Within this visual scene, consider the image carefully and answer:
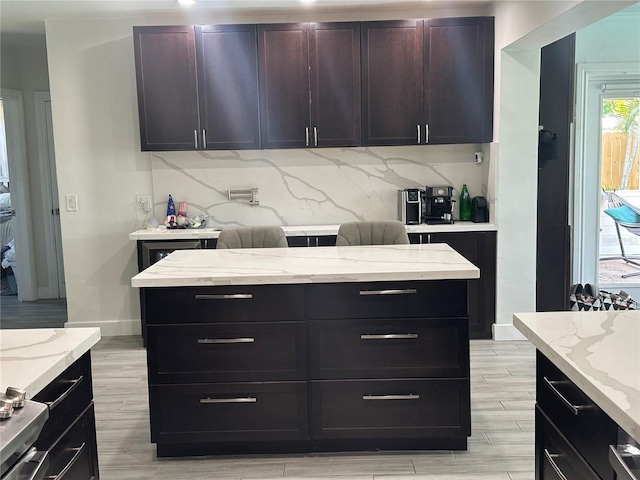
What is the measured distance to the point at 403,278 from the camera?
8.85ft

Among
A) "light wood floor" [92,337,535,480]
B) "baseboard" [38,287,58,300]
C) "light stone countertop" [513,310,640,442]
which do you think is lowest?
"light wood floor" [92,337,535,480]

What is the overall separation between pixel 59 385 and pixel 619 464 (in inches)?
57.1

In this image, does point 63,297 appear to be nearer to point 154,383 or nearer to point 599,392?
point 154,383

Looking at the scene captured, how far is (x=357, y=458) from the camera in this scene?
2863mm

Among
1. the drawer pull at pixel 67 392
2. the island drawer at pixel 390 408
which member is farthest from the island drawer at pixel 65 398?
the island drawer at pixel 390 408

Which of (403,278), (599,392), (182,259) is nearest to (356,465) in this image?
(403,278)

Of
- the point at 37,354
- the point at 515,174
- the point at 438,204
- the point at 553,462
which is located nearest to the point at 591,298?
the point at 515,174

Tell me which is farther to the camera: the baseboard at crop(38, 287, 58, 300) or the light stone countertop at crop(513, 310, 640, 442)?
the baseboard at crop(38, 287, 58, 300)

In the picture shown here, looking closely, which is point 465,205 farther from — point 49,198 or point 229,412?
point 49,198

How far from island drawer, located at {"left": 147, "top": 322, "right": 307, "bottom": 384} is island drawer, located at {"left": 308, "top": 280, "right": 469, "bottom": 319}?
160mm

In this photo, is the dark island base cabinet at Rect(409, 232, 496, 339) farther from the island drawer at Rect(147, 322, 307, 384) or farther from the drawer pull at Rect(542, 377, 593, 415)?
the drawer pull at Rect(542, 377, 593, 415)


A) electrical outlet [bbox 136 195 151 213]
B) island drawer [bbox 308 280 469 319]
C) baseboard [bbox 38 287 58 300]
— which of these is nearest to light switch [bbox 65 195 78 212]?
electrical outlet [bbox 136 195 151 213]

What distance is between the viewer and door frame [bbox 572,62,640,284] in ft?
18.5

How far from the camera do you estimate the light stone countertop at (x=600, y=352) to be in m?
1.29
